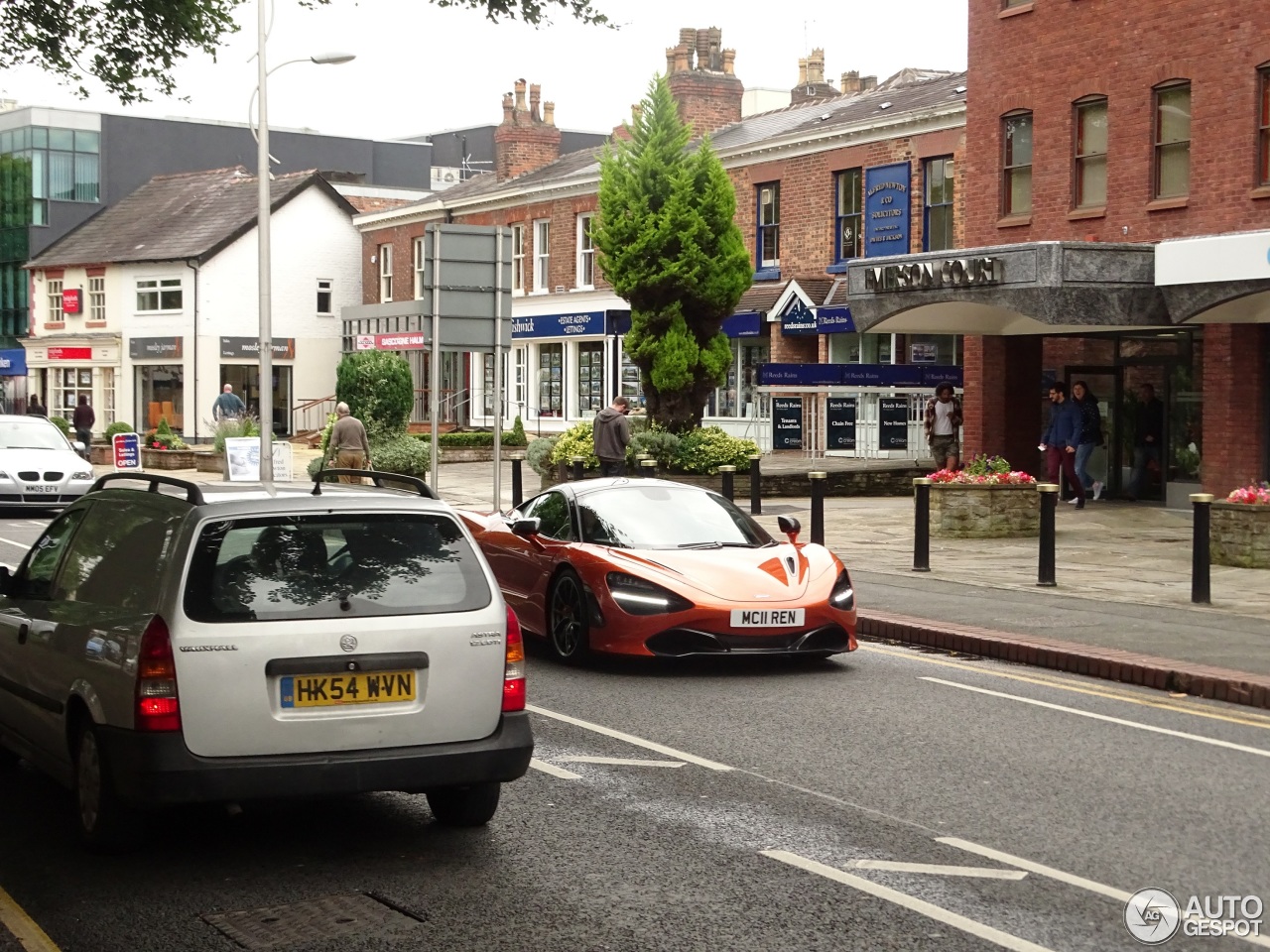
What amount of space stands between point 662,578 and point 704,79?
38.8 metres

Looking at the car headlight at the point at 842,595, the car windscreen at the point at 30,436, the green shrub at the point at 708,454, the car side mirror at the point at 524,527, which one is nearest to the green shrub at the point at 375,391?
the green shrub at the point at 708,454

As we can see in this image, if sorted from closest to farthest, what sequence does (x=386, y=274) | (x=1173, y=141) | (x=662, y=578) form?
(x=662, y=578)
(x=1173, y=141)
(x=386, y=274)

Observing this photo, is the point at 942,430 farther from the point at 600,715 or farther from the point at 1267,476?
the point at 600,715

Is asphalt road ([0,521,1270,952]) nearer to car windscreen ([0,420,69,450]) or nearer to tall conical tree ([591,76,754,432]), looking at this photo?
car windscreen ([0,420,69,450])

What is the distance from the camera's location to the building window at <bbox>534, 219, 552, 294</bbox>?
49.0 meters

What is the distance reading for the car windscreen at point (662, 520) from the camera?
1185 cm

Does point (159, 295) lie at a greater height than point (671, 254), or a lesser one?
greater

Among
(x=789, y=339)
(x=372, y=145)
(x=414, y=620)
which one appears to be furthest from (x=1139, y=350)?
(x=372, y=145)

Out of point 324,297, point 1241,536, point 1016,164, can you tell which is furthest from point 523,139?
point 1241,536

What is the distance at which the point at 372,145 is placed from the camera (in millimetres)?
76938

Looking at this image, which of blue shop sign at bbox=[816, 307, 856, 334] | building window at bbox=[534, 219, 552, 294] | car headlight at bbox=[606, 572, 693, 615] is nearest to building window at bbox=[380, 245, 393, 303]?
building window at bbox=[534, 219, 552, 294]

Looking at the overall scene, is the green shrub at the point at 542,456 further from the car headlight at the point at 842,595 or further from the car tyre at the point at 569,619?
the car headlight at the point at 842,595

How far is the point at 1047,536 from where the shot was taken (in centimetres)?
1581

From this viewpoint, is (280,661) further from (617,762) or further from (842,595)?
(842,595)
